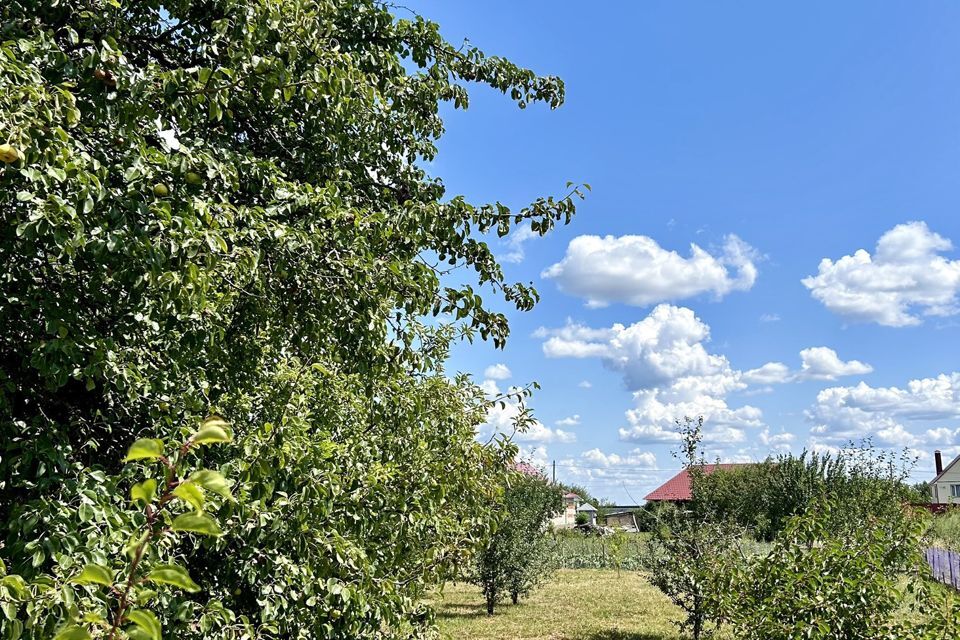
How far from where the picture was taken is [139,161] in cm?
274

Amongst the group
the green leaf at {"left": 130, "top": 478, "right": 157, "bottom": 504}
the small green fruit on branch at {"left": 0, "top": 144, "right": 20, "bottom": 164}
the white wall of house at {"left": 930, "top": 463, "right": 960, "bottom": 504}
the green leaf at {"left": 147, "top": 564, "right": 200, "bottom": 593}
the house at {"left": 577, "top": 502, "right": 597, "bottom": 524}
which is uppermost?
the small green fruit on branch at {"left": 0, "top": 144, "right": 20, "bottom": 164}

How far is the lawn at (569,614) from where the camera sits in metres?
Answer: 13.2

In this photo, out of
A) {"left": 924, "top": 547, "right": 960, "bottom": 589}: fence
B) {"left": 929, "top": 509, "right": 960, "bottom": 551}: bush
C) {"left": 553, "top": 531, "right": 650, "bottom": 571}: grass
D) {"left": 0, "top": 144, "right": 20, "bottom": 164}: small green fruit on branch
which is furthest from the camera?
{"left": 553, "top": 531, "right": 650, "bottom": 571}: grass

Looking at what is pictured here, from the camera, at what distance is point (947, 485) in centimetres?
6009

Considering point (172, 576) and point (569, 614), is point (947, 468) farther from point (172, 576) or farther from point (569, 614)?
point (172, 576)

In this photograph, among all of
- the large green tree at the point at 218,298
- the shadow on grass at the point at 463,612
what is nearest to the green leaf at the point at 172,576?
the large green tree at the point at 218,298

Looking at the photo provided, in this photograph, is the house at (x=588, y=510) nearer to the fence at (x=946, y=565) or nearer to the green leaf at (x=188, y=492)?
the fence at (x=946, y=565)

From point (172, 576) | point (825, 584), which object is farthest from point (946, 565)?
point (172, 576)

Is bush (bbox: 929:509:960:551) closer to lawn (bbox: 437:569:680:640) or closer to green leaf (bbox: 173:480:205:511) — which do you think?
lawn (bbox: 437:569:680:640)

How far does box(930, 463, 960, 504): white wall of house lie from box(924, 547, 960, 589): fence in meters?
49.1

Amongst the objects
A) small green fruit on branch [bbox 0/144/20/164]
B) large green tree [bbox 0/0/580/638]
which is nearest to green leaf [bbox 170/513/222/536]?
large green tree [bbox 0/0/580/638]

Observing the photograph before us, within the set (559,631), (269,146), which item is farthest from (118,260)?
(559,631)

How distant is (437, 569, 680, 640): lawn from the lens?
521 inches

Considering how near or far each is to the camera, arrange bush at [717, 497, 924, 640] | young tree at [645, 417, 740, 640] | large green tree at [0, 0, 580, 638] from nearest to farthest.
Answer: large green tree at [0, 0, 580, 638] → bush at [717, 497, 924, 640] → young tree at [645, 417, 740, 640]
